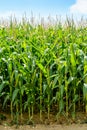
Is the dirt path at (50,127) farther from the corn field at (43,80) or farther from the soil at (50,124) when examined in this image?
the corn field at (43,80)

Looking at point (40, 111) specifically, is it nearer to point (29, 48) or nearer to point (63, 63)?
point (63, 63)

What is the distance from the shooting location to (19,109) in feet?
16.6

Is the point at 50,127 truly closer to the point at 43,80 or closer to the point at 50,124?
the point at 50,124

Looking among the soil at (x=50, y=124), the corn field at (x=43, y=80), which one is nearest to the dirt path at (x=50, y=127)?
the soil at (x=50, y=124)

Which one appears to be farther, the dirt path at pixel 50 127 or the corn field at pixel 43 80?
the corn field at pixel 43 80

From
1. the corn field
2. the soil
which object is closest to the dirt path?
the soil

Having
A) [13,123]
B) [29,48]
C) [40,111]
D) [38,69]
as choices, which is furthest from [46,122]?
[29,48]

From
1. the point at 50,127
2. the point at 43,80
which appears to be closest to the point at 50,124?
the point at 50,127

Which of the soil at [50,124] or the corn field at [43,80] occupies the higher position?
the corn field at [43,80]

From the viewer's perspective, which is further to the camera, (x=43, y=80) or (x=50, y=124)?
Answer: (x=43, y=80)

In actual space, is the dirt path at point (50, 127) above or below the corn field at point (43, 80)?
below

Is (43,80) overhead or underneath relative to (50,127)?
overhead

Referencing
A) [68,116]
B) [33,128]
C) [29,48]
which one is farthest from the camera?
[29,48]

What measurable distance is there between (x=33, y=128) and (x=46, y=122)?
25 cm
